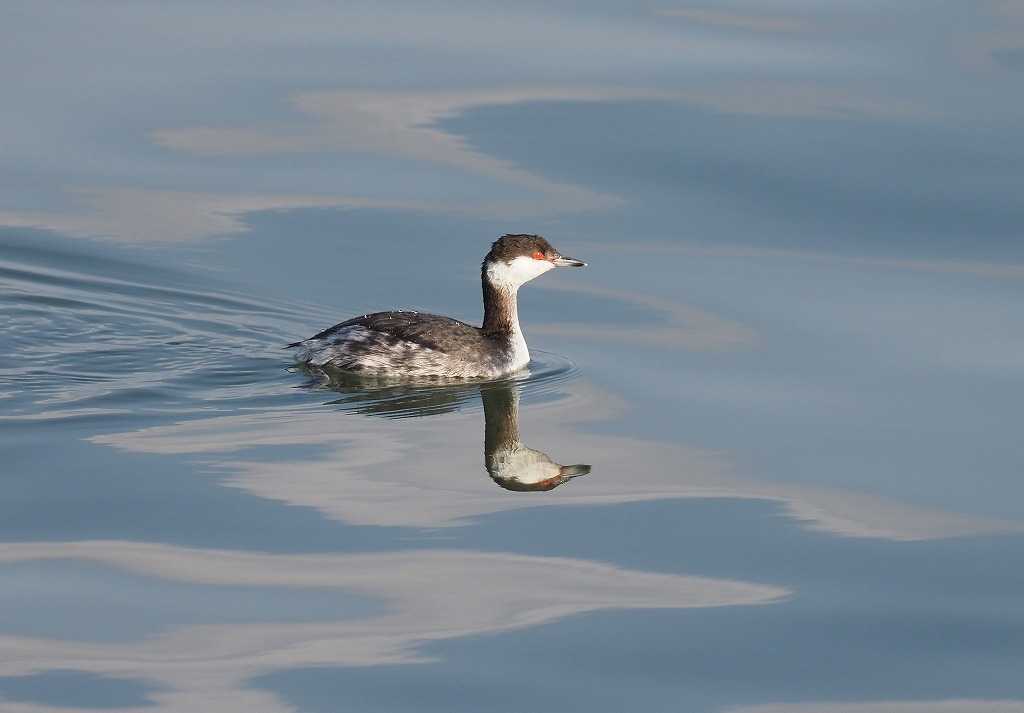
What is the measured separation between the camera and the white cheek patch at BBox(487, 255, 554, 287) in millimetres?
13586

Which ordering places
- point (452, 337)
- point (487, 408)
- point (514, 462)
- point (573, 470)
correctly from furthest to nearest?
point (452, 337) → point (487, 408) → point (514, 462) → point (573, 470)

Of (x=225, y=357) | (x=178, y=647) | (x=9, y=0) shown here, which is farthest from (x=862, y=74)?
(x=178, y=647)

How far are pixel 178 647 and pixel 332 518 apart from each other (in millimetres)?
1804

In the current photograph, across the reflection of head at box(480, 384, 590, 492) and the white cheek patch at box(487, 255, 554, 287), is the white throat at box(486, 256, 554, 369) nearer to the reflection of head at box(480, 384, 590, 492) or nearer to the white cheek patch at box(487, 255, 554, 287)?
the white cheek patch at box(487, 255, 554, 287)

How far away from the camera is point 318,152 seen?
1664 centimetres

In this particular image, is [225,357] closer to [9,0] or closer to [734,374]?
[734,374]

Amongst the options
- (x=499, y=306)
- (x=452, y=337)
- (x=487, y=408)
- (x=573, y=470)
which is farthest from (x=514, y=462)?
(x=499, y=306)

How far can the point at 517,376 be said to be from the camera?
13.2 meters

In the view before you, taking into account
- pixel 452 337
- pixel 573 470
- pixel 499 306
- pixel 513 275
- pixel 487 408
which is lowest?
pixel 573 470

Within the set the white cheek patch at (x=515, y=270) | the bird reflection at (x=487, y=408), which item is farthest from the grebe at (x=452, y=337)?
the bird reflection at (x=487, y=408)

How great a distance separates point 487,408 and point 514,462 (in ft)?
5.29

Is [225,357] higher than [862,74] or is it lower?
lower

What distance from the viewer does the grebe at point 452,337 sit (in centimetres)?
1295

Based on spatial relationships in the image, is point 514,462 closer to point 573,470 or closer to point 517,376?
point 573,470
